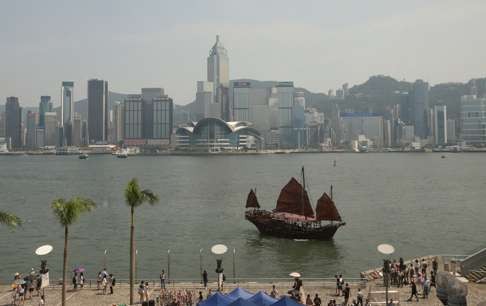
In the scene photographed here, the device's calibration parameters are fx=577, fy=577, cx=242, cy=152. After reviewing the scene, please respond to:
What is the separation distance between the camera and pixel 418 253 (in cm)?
4319

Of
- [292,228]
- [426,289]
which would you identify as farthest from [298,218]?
Result: [426,289]

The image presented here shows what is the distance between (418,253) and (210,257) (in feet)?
51.1

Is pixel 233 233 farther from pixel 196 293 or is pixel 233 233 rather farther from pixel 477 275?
pixel 477 275

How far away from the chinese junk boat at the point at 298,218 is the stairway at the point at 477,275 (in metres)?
21.7

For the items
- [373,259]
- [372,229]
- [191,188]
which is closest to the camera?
[373,259]

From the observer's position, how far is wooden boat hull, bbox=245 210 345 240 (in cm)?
4797

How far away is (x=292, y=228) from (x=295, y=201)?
3383mm

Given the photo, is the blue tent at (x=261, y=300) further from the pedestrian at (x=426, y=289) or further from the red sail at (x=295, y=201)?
the red sail at (x=295, y=201)

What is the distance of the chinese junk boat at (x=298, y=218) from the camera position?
157 ft

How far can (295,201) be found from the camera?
51.7 metres

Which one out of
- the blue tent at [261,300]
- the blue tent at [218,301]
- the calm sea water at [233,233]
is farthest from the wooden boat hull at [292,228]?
the blue tent at [218,301]

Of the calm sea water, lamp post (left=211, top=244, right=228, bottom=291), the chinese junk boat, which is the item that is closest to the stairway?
lamp post (left=211, top=244, right=228, bottom=291)

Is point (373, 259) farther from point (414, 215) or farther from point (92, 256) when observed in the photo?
point (414, 215)

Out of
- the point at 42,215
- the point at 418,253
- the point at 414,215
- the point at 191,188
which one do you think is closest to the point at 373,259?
the point at 418,253
